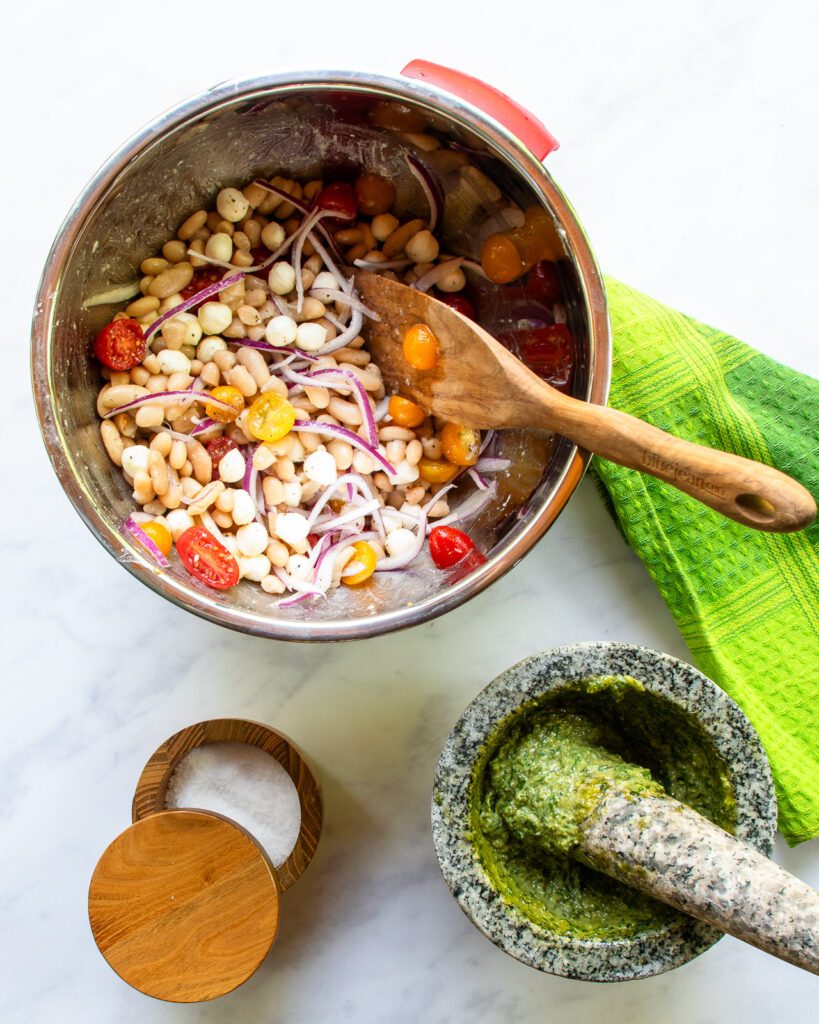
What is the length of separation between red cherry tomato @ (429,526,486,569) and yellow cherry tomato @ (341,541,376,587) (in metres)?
0.08

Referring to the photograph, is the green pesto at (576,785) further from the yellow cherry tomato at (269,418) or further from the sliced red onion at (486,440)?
the yellow cherry tomato at (269,418)

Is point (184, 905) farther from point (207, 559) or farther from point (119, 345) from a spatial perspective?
point (119, 345)

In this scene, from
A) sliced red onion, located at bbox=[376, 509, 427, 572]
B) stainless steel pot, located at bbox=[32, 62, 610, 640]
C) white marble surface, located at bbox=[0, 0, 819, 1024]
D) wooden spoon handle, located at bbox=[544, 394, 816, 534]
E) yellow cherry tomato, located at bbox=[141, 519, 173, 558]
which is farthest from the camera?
white marble surface, located at bbox=[0, 0, 819, 1024]

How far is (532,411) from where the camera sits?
3.78ft

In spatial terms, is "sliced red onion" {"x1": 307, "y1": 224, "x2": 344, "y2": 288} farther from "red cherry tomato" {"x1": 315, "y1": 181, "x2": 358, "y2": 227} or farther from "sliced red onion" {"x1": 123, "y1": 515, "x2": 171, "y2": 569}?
"sliced red onion" {"x1": 123, "y1": 515, "x2": 171, "y2": 569}

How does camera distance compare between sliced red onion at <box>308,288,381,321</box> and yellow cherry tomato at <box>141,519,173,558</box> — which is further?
sliced red onion at <box>308,288,381,321</box>

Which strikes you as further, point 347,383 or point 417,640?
point 417,640

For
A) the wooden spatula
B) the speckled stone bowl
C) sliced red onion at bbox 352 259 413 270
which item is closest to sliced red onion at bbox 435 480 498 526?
the wooden spatula

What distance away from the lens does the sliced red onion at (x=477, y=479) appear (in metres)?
1.35

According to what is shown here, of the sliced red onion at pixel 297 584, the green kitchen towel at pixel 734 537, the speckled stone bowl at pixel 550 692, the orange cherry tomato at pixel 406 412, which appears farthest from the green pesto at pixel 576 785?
the orange cherry tomato at pixel 406 412

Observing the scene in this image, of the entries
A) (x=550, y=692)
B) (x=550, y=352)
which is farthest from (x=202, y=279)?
(x=550, y=692)

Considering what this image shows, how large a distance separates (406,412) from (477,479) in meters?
0.13

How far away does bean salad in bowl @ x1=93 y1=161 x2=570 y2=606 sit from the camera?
1.29 m

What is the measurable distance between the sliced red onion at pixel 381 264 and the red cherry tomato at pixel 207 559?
0.42m
